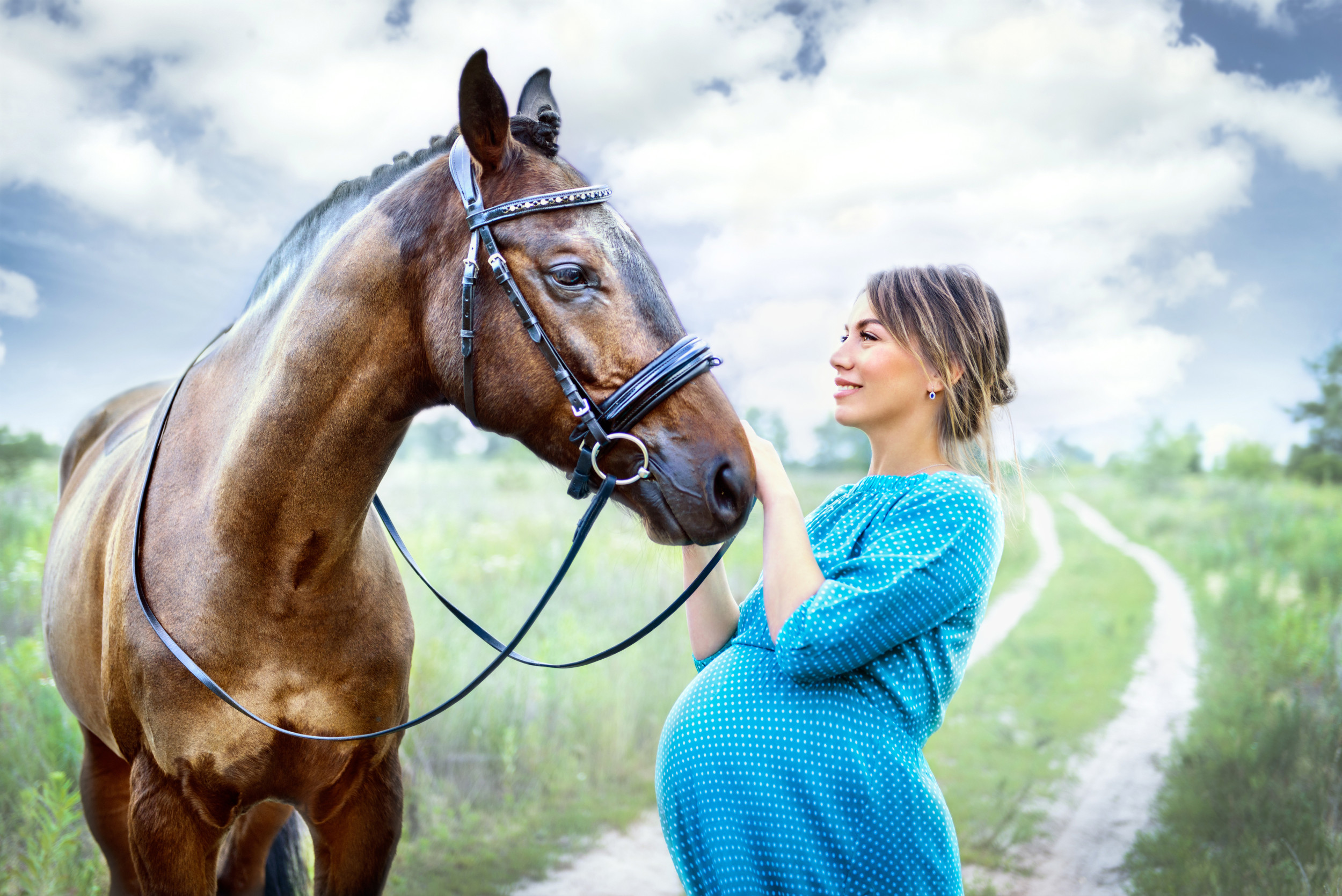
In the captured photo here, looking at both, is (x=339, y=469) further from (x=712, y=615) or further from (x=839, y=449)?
(x=839, y=449)

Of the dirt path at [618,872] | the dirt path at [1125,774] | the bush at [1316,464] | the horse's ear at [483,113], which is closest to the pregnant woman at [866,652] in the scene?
the horse's ear at [483,113]

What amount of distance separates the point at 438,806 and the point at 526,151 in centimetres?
325

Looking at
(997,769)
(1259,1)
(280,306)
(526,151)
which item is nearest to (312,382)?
(280,306)

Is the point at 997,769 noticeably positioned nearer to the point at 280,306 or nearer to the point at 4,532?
the point at 280,306

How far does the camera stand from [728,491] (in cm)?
A: 129

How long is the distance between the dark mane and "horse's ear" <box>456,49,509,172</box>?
0.10m

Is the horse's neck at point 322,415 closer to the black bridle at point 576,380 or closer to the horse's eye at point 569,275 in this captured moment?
the black bridle at point 576,380

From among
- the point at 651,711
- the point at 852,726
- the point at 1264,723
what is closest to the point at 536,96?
the point at 852,726

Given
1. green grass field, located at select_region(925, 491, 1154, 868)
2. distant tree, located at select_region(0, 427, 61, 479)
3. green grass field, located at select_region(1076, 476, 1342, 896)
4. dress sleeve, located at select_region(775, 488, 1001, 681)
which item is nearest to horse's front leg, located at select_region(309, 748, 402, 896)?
dress sleeve, located at select_region(775, 488, 1001, 681)

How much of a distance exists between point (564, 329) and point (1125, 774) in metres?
4.33

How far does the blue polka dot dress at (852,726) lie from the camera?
1.28 m

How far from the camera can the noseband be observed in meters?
1.28

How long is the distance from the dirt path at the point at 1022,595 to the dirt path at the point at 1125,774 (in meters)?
0.92

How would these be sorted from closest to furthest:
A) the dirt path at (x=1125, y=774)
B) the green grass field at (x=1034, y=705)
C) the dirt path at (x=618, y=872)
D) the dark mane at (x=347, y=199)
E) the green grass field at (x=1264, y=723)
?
the dark mane at (x=347, y=199), the green grass field at (x=1264, y=723), the dirt path at (x=618, y=872), the dirt path at (x=1125, y=774), the green grass field at (x=1034, y=705)
